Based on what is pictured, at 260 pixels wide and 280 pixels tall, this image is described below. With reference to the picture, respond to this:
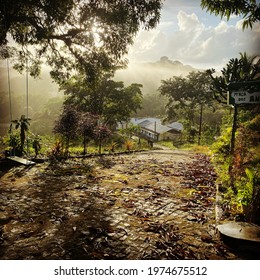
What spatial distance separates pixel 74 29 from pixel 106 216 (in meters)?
6.34

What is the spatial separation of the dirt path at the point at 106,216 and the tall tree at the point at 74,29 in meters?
4.30

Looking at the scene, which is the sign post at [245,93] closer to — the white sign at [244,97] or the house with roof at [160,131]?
the white sign at [244,97]

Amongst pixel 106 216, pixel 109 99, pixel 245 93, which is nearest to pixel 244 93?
pixel 245 93

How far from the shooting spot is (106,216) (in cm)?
411

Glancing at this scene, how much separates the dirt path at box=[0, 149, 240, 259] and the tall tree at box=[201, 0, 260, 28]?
3804mm

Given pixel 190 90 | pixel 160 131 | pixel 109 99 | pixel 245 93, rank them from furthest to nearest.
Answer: pixel 160 131 < pixel 190 90 < pixel 109 99 < pixel 245 93

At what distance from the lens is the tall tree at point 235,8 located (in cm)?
473

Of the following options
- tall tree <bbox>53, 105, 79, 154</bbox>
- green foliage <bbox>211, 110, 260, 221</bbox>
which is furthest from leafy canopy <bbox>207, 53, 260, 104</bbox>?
tall tree <bbox>53, 105, 79, 154</bbox>

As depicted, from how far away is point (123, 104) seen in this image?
73.7ft

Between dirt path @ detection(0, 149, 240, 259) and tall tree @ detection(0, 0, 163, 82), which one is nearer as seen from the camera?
dirt path @ detection(0, 149, 240, 259)

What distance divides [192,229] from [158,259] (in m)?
0.94

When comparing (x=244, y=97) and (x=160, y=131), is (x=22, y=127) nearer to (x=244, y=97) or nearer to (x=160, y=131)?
(x=244, y=97)

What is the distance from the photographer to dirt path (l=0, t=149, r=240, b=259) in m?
3.08

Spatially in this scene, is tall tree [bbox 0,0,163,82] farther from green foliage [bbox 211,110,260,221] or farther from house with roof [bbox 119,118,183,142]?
house with roof [bbox 119,118,183,142]
